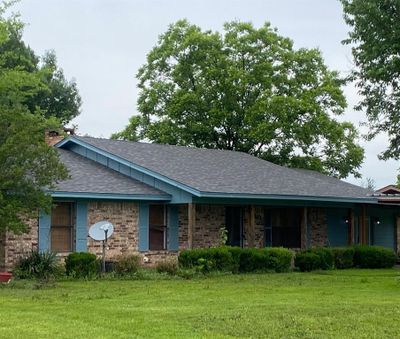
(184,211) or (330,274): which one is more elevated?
(184,211)

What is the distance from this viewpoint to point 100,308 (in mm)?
13352

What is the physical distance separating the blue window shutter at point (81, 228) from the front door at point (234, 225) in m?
5.98

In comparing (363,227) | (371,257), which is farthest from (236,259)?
(363,227)

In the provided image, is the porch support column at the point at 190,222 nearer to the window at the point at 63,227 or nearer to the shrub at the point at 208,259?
the shrub at the point at 208,259

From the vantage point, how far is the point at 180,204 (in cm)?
2469

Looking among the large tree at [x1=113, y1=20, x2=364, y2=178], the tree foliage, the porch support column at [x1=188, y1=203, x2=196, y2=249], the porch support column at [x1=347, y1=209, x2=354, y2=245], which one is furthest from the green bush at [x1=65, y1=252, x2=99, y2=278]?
the large tree at [x1=113, y1=20, x2=364, y2=178]

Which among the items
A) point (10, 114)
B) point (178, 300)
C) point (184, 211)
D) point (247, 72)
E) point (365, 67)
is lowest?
point (178, 300)

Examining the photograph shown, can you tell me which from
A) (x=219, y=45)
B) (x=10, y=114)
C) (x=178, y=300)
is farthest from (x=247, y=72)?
(x=178, y=300)

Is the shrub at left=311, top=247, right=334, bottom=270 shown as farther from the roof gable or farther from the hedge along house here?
the roof gable

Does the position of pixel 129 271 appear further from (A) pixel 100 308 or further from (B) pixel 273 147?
(B) pixel 273 147

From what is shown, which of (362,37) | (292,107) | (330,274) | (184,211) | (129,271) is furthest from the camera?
(292,107)

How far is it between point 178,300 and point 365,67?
8.86m

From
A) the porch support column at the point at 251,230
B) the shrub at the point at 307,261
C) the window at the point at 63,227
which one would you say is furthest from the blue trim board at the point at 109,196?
the shrub at the point at 307,261

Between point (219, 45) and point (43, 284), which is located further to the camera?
point (219, 45)
